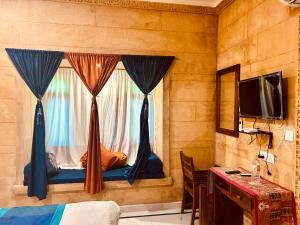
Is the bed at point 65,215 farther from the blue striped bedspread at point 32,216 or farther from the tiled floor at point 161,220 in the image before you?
the tiled floor at point 161,220

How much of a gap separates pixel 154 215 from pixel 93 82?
202 cm

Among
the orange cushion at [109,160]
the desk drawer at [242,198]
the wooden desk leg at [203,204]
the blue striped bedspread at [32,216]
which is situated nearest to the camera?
the blue striped bedspread at [32,216]

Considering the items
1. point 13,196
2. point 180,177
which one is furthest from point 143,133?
point 13,196

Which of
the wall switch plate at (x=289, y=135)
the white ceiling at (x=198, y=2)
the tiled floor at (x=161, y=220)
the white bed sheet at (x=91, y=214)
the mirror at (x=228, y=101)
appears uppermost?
the white ceiling at (x=198, y=2)

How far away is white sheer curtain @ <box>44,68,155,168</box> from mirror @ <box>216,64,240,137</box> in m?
1.04

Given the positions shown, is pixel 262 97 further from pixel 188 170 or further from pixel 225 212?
pixel 225 212

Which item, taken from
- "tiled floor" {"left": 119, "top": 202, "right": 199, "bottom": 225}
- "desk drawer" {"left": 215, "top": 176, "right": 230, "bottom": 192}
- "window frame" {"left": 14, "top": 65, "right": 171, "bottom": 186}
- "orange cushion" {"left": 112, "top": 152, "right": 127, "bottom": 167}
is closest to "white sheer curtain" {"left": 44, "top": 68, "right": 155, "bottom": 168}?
"orange cushion" {"left": 112, "top": 152, "right": 127, "bottom": 167}

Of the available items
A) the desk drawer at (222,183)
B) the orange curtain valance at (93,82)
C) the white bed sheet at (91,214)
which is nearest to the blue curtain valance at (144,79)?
the orange curtain valance at (93,82)

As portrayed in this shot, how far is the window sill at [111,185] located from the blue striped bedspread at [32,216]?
1.29 m

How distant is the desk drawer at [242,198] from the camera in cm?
210

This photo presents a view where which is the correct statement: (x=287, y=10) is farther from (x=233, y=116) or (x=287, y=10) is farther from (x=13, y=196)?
(x=13, y=196)

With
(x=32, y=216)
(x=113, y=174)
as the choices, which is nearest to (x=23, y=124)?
(x=113, y=174)

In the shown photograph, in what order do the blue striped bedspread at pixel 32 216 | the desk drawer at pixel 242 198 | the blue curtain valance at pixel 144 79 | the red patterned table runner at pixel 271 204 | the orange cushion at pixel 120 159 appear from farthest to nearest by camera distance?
the orange cushion at pixel 120 159
the blue curtain valance at pixel 144 79
the desk drawer at pixel 242 198
the red patterned table runner at pixel 271 204
the blue striped bedspread at pixel 32 216

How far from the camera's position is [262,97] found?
7.85ft
